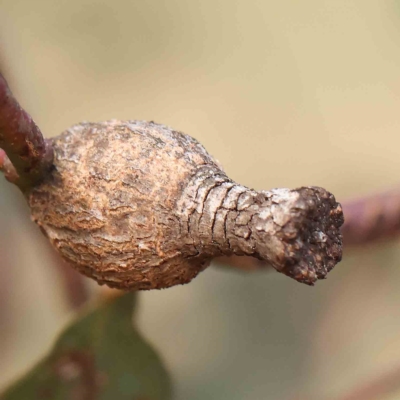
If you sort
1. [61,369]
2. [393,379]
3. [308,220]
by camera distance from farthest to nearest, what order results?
[393,379], [61,369], [308,220]

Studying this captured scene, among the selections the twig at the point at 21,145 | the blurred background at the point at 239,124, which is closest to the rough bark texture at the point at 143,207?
the twig at the point at 21,145

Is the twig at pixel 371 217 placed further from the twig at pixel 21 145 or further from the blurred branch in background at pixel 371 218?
the twig at pixel 21 145

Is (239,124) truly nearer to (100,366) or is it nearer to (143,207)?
(100,366)

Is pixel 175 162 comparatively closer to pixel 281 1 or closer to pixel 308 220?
pixel 308 220

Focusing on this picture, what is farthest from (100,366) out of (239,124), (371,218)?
(239,124)

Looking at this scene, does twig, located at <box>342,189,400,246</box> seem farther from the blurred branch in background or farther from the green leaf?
the green leaf

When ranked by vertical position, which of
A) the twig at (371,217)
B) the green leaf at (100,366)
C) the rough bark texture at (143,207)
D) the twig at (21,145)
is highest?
the twig at (21,145)

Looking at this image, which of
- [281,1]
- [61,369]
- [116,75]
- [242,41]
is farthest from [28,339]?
[281,1]
